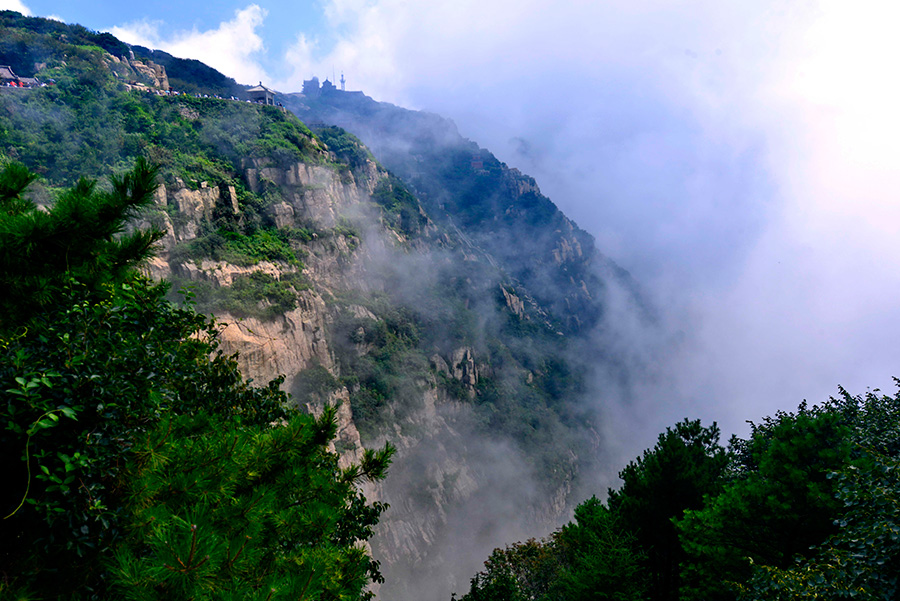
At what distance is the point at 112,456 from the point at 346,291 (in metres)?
32.6

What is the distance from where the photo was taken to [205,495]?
10.9 feet

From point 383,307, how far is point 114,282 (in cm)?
3259

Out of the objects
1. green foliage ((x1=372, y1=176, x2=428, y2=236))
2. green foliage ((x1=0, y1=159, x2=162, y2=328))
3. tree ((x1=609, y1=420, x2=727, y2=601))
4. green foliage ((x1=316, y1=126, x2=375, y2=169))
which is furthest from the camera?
green foliage ((x1=316, y1=126, x2=375, y2=169))

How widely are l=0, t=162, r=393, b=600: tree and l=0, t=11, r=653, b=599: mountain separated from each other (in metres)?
13.6

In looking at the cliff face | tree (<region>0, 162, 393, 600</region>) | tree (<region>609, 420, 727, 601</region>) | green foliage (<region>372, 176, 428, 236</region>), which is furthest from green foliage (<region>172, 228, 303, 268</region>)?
tree (<region>609, 420, 727, 601</region>)

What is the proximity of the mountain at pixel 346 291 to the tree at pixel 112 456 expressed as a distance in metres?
13.6

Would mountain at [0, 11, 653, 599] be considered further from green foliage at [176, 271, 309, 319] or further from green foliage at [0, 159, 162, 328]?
green foliage at [0, 159, 162, 328]

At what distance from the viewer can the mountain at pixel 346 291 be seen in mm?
24891

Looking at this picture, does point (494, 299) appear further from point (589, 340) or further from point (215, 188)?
point (215, 188)

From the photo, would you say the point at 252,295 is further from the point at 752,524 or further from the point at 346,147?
the point at 346,147

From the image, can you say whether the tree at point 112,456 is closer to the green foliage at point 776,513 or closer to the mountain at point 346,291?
the green foliage at point 776,513

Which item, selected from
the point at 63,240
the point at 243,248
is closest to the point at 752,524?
the point at 63,240

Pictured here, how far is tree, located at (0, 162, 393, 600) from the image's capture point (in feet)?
8.67

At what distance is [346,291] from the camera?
114 feet
